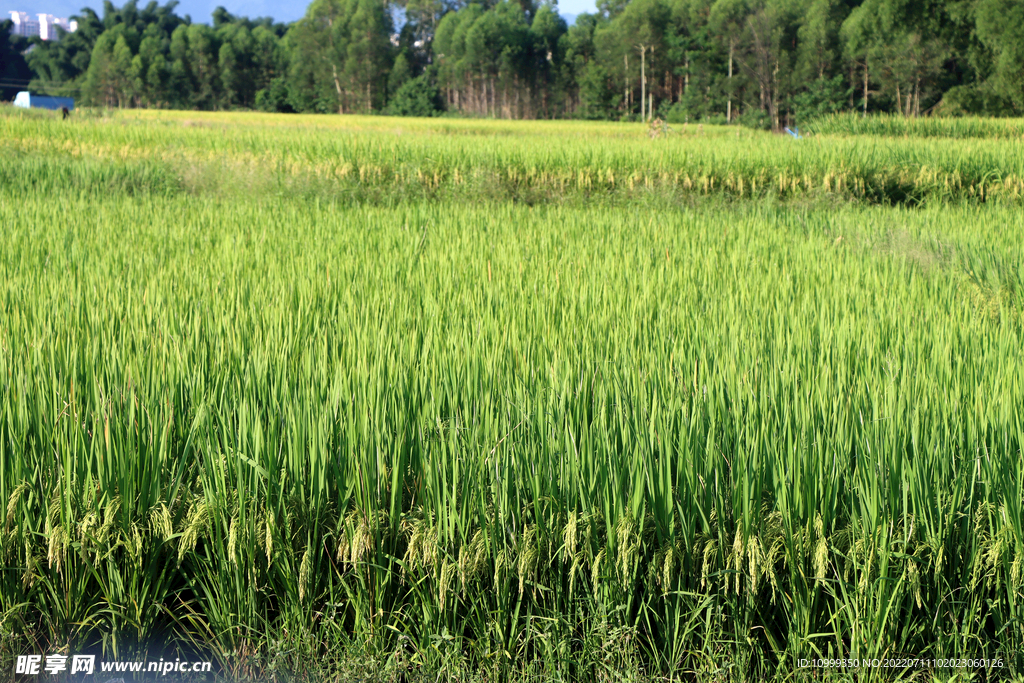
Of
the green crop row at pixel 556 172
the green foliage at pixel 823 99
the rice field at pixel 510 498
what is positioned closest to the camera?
the rice field at pixel 510 498

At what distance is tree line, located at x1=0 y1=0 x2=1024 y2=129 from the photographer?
105 feet

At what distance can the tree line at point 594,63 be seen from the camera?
31.9 m

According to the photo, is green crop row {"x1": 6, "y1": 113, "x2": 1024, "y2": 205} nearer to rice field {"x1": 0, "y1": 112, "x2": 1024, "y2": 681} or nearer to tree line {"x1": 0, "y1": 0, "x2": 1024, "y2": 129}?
rice field {"x1": 0, "y1": 112, "x2": 1024, "y2": 681}

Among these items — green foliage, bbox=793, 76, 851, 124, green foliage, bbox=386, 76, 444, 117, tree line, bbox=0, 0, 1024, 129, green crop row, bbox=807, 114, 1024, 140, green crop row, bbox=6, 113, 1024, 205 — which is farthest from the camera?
green foliage, bbox=386, 76, 444, 117

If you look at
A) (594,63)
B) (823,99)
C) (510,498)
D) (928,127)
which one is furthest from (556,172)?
(594,63)

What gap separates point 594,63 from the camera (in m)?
56.5

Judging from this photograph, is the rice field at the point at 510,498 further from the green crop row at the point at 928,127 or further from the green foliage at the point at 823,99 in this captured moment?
the green foliage at the point at 823,99

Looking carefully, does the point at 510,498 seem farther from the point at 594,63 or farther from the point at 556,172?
the point at 594,63

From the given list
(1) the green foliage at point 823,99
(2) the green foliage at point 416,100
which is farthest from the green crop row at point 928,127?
→ (2) the green foliage at point 416,100

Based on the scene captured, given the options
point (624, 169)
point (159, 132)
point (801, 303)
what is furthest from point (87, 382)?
point (159, 132)

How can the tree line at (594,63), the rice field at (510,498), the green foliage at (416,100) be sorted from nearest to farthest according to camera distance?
the rice field at (510,498), the tree line at (594,63), the green foliage at (416,100)

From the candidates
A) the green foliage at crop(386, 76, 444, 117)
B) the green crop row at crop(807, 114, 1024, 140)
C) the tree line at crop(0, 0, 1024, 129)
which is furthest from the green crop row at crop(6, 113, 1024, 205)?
the green foliage at crop(386, 76, 444, 117)

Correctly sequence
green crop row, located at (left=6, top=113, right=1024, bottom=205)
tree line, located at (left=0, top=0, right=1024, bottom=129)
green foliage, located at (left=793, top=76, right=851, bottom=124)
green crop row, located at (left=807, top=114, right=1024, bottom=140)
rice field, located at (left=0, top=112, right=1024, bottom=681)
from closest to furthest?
rice field, located at (left=0, top=112, right=1024, bottom=681), green crop row, located at (left=6, top=113, right=1024, bottom=205), green crop row, located at (left=807, top=114, right=1024, bottom=140), tree line, located at (left=0, top=0, right=1024, bottom=129), green foliage, located at (left=793, top=76, right=851, bottom=124)

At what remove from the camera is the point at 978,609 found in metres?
1.56
